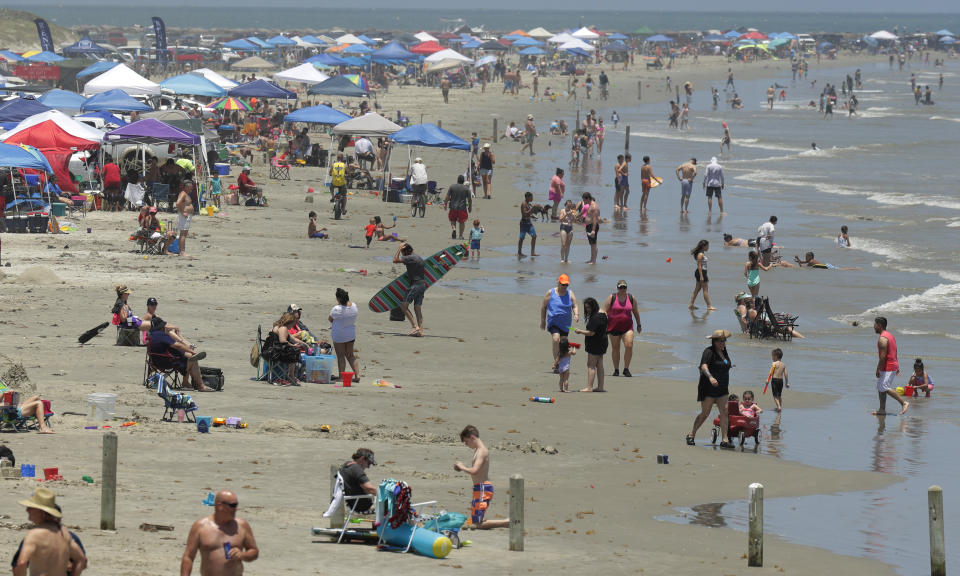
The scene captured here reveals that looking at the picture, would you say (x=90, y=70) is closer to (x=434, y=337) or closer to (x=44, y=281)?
(x=44, y=281)

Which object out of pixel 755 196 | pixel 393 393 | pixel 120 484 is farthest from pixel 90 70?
pixel 120 484

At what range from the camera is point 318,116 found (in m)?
39.6

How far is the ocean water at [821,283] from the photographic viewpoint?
1370 centimetres

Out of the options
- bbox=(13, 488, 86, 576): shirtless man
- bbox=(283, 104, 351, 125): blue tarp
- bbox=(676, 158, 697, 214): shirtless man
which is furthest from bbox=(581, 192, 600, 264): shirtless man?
bbox=(13, 488, 86, 576): shirtless man

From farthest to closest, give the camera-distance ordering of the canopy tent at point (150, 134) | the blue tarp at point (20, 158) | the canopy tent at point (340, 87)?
the canopy tent at point (340, 87)
the canopy tent at point (150, 134)
the blue tarp at point (20, 158)

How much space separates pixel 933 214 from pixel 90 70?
31.1 m

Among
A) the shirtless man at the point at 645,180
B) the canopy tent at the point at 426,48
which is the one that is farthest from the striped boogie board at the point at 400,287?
the canopy tent at the point at 426,48

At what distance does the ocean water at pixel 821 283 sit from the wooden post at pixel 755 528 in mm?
1237

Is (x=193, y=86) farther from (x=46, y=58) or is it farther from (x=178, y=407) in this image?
(x=178, y=407)

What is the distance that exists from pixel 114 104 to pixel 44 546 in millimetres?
32210

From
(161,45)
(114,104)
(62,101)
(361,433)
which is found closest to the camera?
(361,433)

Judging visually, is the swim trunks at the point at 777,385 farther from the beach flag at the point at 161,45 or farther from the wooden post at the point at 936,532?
the beach flag at the point at 161,45

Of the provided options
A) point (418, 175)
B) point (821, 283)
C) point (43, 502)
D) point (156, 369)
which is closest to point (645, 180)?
point (418, 175)

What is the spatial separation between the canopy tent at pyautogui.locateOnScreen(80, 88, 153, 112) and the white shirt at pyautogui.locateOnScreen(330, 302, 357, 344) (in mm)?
22826
